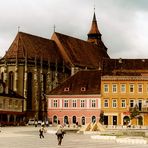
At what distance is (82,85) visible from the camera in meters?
89.3

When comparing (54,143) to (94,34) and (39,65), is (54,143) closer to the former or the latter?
(39,65)

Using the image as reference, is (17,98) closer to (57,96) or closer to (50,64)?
(57,96)

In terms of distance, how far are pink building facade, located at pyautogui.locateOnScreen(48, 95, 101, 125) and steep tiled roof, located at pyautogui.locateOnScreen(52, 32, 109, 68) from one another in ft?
93.2

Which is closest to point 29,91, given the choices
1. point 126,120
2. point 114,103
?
point 114,103

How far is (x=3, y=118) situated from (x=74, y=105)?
12662 mm

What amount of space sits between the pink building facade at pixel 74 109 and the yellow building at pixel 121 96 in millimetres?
2041

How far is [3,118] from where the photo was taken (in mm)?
88188

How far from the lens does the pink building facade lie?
8719 centimetres

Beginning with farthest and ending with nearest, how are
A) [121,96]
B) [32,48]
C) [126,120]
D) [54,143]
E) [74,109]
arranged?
[32,48], [74,109], [121,96], [126,120], [54,143]

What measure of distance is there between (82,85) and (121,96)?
8043 mm

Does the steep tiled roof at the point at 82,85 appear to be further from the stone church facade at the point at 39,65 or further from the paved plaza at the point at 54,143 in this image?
the paved plaza at the point at 54,143

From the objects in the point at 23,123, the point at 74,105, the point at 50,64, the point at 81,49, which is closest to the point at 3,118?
the point at 23,123

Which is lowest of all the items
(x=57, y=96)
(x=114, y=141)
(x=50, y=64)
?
(x=114, y=141)

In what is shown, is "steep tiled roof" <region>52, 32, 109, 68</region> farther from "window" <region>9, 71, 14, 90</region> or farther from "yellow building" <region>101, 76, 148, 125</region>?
"yellow building" <region>101, 76, 148, 125</region>
